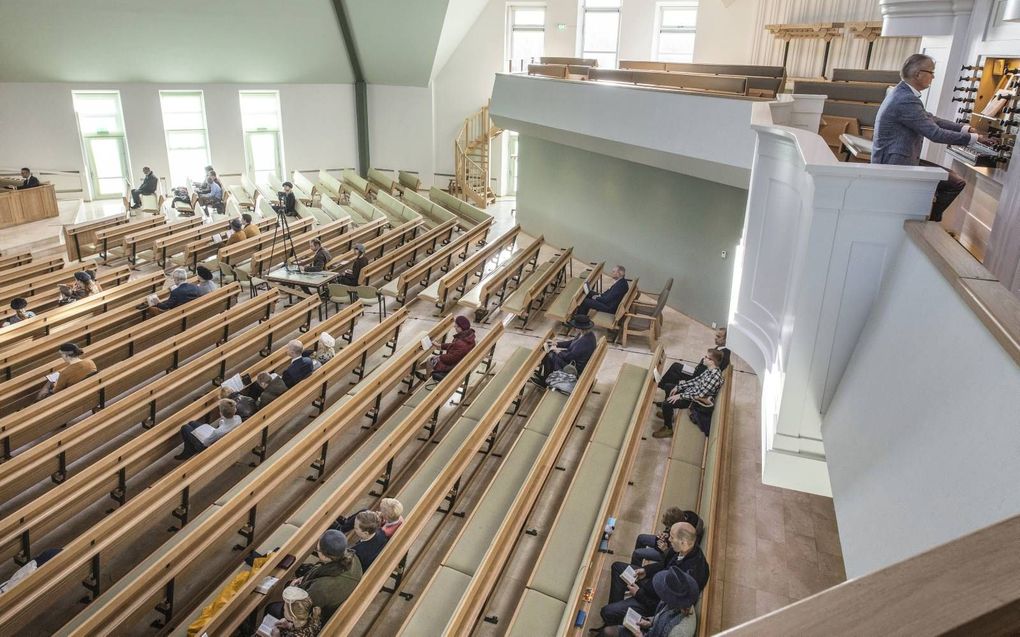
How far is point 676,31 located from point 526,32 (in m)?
3.88

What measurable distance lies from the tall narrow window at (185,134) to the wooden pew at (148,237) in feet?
14.6

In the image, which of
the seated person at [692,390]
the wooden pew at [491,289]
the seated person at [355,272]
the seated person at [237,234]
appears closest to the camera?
the seated person at [692,390]

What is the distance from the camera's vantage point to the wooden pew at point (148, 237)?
10.8m

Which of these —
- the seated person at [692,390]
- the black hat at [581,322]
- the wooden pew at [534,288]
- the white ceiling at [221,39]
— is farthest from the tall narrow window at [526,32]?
the seated person at [692,390]

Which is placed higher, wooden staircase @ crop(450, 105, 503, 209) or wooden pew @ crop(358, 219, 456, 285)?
wooden staircase @ crop(450, 105, 503, 209)

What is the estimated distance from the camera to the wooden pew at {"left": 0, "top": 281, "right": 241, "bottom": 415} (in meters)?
6.17

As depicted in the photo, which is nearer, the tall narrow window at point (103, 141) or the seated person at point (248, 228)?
the seated person at point (248, 228)

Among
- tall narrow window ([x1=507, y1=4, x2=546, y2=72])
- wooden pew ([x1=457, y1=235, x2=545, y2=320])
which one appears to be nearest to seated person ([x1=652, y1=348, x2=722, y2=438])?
wooden pew ([x1=457, y1=235, x2=545, y2=320])

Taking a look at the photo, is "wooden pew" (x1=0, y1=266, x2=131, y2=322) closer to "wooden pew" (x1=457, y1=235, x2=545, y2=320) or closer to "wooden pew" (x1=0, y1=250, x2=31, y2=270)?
"wooden pew" (x1=0, y1=250, x2=31, y2=270)

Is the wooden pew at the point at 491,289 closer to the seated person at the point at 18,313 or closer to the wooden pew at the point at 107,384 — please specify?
the wooden pew at the point at 107,384

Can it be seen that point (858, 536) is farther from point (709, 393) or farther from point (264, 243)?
point (264, 243)

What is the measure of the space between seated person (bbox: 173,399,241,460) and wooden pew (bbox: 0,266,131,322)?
3.14 m

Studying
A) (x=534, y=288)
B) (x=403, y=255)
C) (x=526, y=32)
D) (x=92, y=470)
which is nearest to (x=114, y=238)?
(x=403, y=255)

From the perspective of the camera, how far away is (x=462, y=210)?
13805 mm
